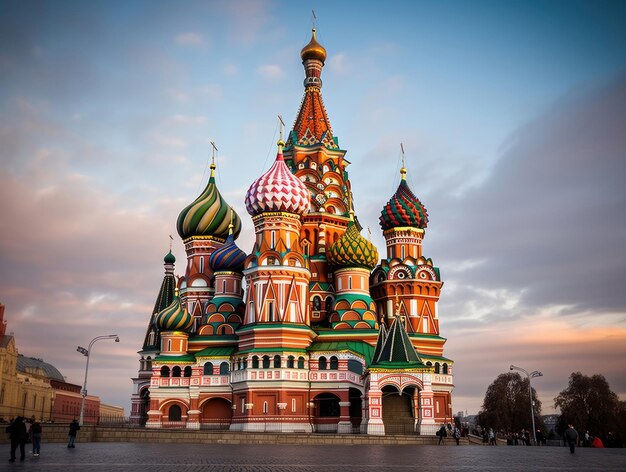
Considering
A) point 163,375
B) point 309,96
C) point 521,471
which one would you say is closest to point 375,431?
point 163,375

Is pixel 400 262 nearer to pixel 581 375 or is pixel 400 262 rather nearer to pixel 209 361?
pixel 209 361

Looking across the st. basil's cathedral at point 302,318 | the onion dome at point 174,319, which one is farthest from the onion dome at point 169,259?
the onion dome at point 174,319

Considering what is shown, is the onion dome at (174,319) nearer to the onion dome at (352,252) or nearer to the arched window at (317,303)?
the arched window at (317,303)

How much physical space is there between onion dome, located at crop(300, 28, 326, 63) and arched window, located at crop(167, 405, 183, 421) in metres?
28.8

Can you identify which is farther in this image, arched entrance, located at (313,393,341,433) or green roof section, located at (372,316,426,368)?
arched entrance, located at (313,393,341,433)

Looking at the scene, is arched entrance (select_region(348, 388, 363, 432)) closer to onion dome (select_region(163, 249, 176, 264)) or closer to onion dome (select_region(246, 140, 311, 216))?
onion dome (select_region(246, 140, 311, 216))

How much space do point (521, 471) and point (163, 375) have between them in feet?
99.8

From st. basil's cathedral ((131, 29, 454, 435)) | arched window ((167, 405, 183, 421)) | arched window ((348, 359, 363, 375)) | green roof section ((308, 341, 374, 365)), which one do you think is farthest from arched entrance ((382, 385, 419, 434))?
arched window ((167, 405, 183, 421))

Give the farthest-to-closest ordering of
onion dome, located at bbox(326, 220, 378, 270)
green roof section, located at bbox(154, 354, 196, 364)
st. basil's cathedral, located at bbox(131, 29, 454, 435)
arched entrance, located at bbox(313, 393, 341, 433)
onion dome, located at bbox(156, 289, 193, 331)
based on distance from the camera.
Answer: onion dome, located at bbox(326, 220, 378, 270) < onion dome, located at bbox(156, 289, 193, 331) < green roof section, located at bbox(154, 354, 196, 364) < arched entrance, located at bbox(313, 393, 341, 433) < st. basil's cathedral, located at bbox(131, 29, 454, 435)

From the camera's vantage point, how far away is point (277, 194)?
132 ft

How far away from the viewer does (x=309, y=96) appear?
51594mm

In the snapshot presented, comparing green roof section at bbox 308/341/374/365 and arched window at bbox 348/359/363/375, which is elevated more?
green roof section at bbox 308/341/374/365

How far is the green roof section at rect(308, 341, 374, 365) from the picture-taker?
126ft

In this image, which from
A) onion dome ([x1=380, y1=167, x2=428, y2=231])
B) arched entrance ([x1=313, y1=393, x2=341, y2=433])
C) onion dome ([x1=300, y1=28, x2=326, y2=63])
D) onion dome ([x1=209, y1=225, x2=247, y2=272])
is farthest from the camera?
onion dome ([x1=300, y1=28, x2=326, y2=63])
